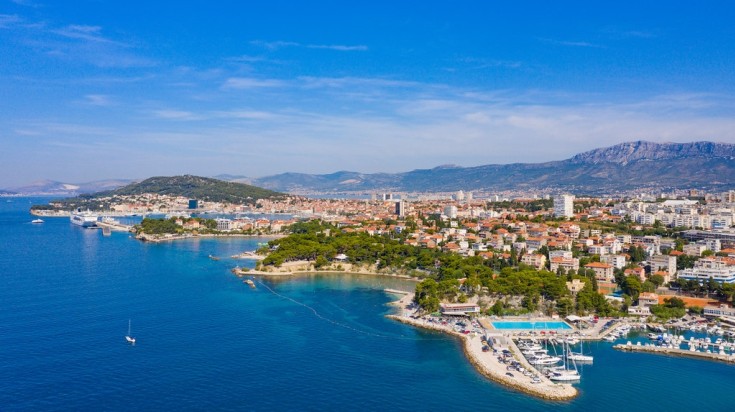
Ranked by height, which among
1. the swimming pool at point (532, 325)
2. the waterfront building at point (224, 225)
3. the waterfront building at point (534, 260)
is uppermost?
the waterfront building at point (224, 225)

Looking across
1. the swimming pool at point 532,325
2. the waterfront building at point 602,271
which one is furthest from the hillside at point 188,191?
the swimming pool at point 532,325

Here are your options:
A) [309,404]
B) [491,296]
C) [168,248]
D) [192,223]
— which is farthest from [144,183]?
[309,404]

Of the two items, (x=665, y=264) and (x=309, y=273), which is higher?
(x=665, y=264)

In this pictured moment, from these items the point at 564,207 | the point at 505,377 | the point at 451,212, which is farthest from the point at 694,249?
the point at 451,212

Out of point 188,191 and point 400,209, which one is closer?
point 400,209

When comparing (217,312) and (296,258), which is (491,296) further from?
(296,258)

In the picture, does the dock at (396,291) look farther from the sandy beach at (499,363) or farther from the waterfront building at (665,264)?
the waterfront building at (665,264)

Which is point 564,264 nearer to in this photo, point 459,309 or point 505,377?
point 459,309
